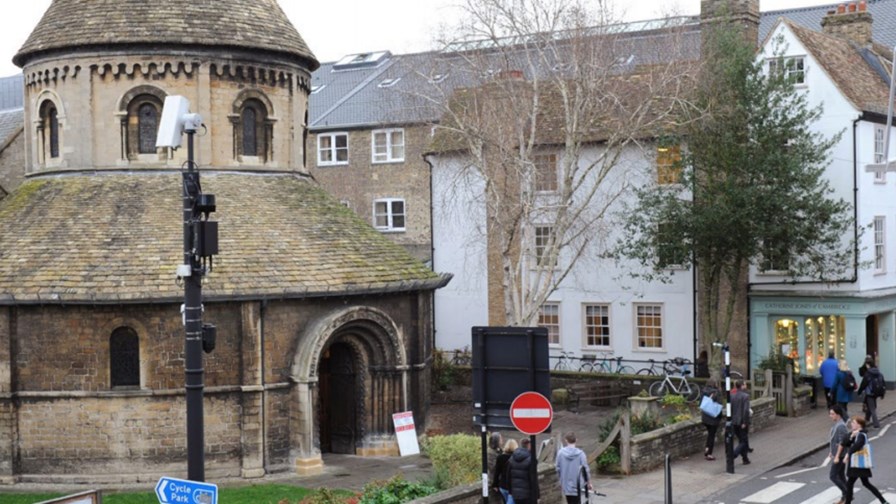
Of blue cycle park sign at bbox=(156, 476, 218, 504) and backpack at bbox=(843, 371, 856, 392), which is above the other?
blue cycle park sign at bbox=(156, 476, 218, 504)

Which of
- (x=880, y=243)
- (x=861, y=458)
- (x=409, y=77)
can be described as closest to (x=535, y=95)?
(x=409, y=77)

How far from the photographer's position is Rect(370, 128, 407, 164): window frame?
44941mm

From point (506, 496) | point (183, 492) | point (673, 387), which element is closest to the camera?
point (183, 492)

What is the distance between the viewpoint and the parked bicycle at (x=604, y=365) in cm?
3594

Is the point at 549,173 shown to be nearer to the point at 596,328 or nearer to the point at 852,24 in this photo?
the point at 596,328

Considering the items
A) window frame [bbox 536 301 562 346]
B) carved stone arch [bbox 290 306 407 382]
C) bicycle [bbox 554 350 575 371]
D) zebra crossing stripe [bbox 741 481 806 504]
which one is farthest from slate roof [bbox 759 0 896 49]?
zebra crossing stripe [bbox 741 481 806 504]

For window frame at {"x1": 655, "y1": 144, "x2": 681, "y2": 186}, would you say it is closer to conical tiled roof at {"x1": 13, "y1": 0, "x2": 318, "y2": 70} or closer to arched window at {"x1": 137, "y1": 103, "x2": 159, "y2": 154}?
conical tiled roof at {"x1": 13, "y1": 0, "x2": 318, "y2": 70}

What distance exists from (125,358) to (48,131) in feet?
24.3

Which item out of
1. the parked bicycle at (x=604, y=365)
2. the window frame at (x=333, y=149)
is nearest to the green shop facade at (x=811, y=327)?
the parked bicycle at (x=604, y=365)

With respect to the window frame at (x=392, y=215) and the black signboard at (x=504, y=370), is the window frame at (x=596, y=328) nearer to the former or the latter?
the window frame at (x=392, y=215)

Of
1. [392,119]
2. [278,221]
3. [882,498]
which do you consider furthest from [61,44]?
[882,498]

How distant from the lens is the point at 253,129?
27.4 metres

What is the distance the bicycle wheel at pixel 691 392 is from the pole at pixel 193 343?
17438 millimetres

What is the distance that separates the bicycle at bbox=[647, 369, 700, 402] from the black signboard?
1710cm
